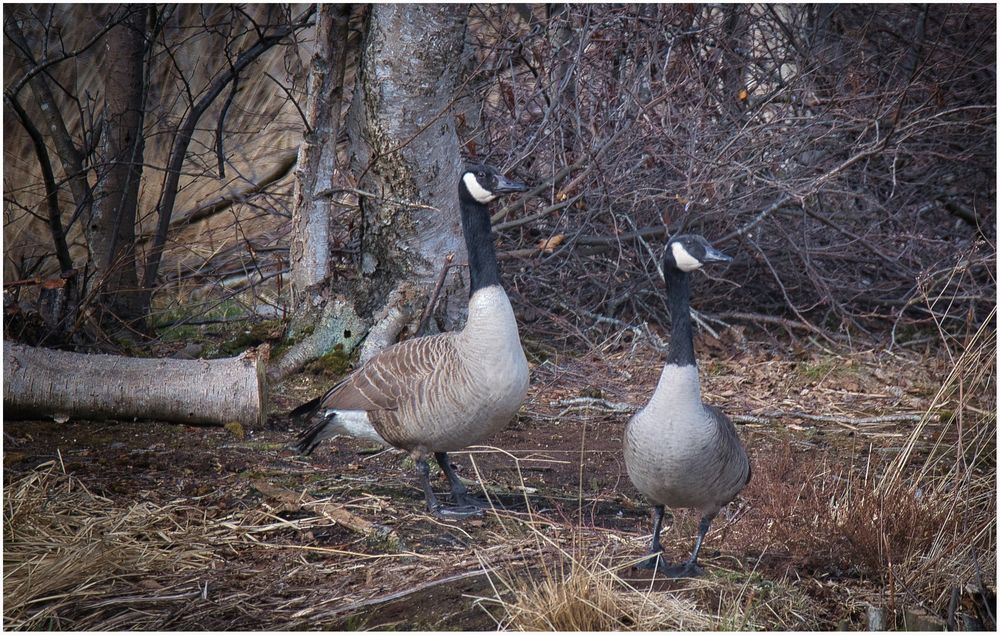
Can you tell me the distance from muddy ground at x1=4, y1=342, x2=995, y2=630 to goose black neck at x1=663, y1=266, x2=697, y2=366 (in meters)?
0.71

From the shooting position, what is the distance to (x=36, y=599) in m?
3.25

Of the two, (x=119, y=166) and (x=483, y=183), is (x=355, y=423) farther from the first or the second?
(x=119, y=166)

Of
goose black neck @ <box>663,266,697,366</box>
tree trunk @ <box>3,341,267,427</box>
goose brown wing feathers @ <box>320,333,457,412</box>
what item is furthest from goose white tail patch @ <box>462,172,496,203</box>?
tree trunk @ <box>3,341,267,427</box>

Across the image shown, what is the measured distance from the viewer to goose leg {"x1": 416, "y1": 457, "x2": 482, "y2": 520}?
4195mm

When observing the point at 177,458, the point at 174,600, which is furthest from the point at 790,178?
the point at 174,600

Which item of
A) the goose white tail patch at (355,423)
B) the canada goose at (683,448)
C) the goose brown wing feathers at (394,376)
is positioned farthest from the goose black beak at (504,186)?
the goose white tail patch at (355,423)

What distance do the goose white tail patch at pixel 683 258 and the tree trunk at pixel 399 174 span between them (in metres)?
2.64

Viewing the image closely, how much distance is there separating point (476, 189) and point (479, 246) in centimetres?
27

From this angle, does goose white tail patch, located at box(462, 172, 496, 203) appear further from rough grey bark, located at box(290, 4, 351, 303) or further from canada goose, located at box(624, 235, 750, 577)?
rough grey bark, located at box(290, 4, 351, 303)

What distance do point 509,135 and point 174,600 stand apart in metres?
4.77

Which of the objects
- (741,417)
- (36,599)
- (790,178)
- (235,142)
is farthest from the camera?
(235,142)

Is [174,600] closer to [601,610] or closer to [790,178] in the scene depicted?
[601,610]

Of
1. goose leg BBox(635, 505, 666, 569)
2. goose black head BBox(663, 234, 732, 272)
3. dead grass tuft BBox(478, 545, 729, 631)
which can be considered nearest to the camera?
dead grass tuft BBox(478, 545, 729, 631)

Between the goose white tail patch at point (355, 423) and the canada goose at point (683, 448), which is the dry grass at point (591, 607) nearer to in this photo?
the canada goose at point (683, 448)
